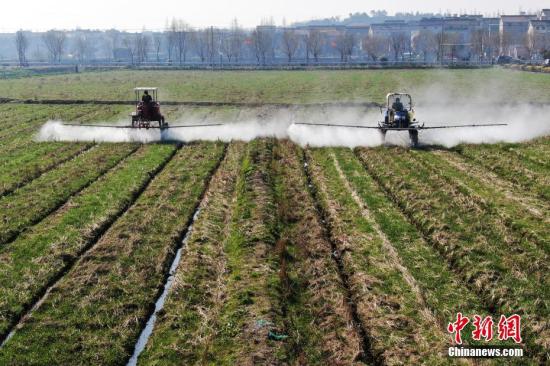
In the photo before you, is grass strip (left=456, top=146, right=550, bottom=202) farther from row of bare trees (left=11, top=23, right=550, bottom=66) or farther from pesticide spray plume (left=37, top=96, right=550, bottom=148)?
row of bare trees (left=11, top=23, right=550, bottom=66)

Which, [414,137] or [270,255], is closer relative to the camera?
[270,255]

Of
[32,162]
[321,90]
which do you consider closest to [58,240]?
[32,162]

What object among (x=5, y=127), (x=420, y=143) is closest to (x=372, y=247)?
(x=420, y=143)

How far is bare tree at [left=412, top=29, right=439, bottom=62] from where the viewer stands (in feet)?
466

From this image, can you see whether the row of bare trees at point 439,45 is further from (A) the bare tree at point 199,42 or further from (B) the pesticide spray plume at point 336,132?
(B) the pesticide spray plume at point 336,132

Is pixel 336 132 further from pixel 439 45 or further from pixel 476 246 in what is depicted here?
pixel 439 45

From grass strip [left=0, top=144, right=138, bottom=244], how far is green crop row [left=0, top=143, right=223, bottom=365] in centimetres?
279

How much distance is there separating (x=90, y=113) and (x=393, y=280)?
37.0 meters

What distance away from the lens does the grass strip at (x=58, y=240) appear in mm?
12117

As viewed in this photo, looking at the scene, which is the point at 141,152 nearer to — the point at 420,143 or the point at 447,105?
the point at 420,143

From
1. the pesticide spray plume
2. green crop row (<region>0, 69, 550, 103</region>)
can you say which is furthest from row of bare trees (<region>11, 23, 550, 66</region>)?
the pesticide spray plume

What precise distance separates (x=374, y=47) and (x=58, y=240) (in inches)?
5237

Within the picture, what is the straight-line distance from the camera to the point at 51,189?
2006cm

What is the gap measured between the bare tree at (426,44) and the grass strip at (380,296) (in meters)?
132
